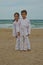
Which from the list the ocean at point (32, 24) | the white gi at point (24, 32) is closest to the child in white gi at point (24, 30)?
the white gi at point (24, 32)

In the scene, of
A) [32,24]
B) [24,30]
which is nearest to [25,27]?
[24,30]

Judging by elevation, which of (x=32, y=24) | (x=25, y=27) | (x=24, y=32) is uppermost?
(x=25, y=27)

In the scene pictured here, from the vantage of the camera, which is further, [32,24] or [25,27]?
[32,24]

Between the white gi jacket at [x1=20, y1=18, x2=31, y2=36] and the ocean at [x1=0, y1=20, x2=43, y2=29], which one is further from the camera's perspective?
the ocean at [x1=0, y1=20, x2=43, y2=29]

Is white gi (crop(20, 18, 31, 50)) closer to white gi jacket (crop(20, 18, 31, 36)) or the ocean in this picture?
white gi jacket (crop(20, 18, 31, 36))

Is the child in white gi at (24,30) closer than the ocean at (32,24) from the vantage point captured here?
Yes

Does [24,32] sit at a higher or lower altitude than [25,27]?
lower

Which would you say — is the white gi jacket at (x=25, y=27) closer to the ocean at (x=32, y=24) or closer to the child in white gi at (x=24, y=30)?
the child in white gi at (x=24, y=30)

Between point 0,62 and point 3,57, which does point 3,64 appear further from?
point 3,57

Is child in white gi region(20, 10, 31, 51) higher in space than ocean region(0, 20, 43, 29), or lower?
higher

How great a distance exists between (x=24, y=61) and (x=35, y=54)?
1322 mm

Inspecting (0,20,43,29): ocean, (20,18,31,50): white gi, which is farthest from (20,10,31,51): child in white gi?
(0,20,43,29): ocean

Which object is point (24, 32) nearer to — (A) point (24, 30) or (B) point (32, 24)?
(A) point (24, 30)

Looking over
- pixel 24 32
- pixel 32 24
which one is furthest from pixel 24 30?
pixel 32 24
